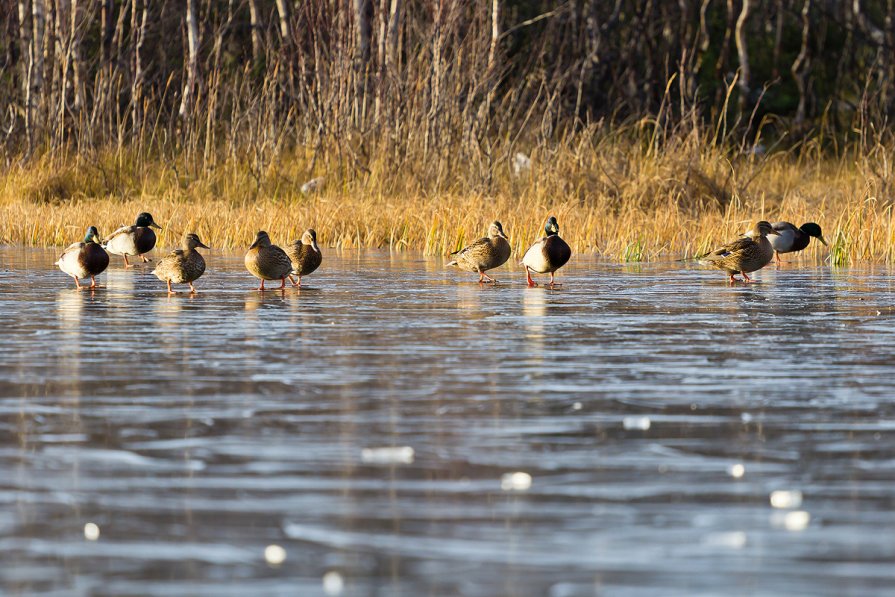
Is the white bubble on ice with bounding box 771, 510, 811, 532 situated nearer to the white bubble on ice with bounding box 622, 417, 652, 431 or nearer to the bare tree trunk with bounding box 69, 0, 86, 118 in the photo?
the white bubble on ice with bounding box 622, 417, 652, 431

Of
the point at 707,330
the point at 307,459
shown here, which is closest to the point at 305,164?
the point at 707,330

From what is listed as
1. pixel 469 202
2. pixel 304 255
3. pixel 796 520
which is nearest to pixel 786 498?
pixel 796 520

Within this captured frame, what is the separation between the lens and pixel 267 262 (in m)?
12.7

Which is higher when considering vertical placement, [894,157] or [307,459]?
[894,157]

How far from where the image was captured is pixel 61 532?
14.4ft

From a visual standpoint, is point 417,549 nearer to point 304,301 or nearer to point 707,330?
point 707,330

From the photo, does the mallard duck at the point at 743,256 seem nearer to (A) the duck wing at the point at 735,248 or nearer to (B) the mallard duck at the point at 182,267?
(A) the duck wing at the point at 735,248

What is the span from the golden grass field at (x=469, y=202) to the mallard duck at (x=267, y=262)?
15.1 ft

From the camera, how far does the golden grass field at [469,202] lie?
59.9 ft

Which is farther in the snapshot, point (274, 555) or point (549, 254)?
point (549, 254)

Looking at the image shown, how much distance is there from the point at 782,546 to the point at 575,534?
1.68 feet

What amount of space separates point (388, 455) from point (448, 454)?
0.19 m

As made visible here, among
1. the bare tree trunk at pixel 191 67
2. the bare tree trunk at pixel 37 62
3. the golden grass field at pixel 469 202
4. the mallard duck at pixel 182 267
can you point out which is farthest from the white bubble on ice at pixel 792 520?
the bare tree trunk at pixel 37 62

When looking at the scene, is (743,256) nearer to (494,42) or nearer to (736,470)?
(736,470)
